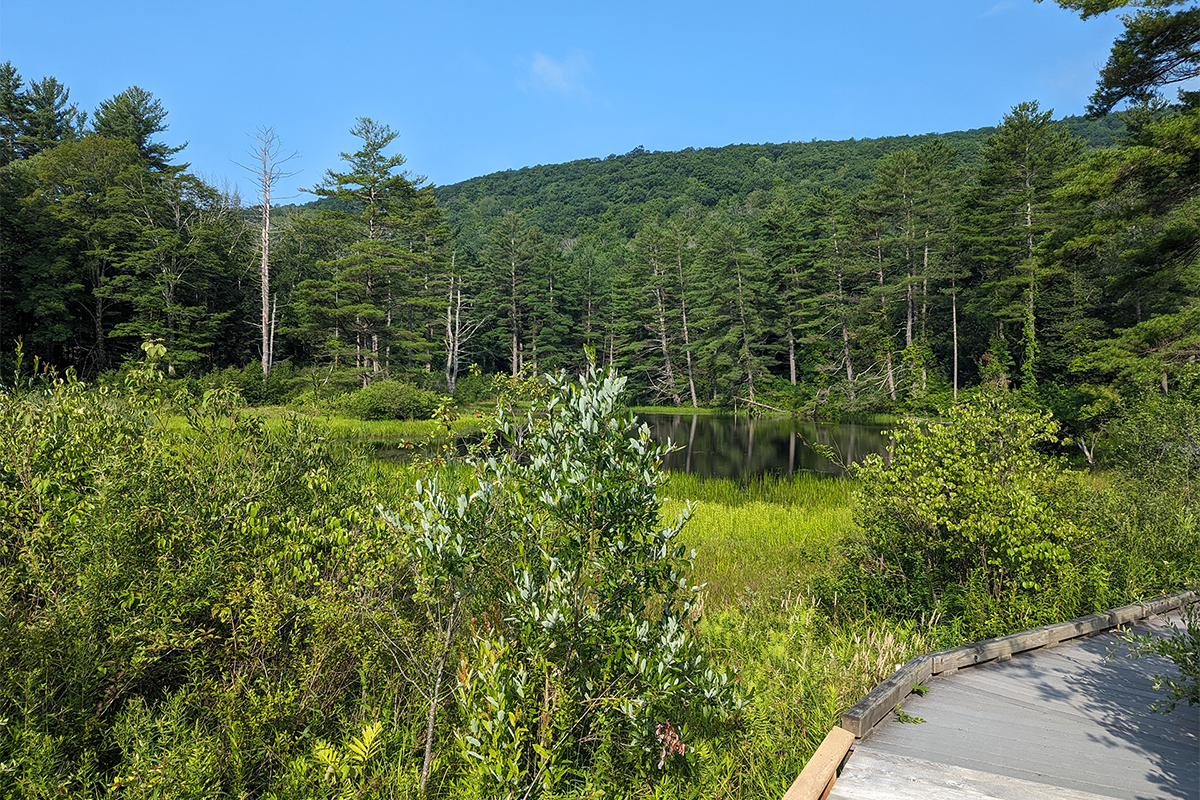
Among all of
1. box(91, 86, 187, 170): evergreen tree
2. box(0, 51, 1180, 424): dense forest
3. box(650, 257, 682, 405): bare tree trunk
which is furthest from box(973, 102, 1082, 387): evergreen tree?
box(91, 86, 187, 170): evergreen tree

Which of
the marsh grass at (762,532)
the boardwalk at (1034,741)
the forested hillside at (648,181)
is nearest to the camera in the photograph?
the boardwalk at (1034,741)

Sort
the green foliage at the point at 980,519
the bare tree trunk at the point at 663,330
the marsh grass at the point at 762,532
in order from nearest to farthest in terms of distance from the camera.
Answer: the green foliage at the point at 980,519
the marsh grass at the point at 762,532
the bare tree trunk at the point at 663,330

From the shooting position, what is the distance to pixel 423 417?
87.5 feet

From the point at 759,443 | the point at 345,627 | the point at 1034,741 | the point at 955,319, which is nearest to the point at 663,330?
the point at 955,319

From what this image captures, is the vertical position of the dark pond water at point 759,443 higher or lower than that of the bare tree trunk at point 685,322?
lower

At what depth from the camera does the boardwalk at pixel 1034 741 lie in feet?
9.29

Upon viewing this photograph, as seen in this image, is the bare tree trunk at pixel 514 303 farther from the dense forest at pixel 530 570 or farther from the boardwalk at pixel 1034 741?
the boardwalk at pixel 1034 741

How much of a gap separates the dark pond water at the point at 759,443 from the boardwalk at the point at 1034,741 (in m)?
6.55

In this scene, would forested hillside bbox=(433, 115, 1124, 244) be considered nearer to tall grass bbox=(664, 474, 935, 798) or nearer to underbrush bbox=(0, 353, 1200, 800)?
tall grass bbox=(664, 474, 935, 798)

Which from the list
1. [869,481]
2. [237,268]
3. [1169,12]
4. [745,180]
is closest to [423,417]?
[237,268]

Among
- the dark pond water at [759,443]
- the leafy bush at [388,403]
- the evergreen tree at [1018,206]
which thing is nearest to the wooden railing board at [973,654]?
the dark pond water at [759,443]

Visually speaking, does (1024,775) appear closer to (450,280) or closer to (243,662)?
(243,662)

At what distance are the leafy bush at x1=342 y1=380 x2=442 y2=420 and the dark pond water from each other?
1053cm

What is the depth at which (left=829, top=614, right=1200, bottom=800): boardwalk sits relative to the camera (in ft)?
9.29
